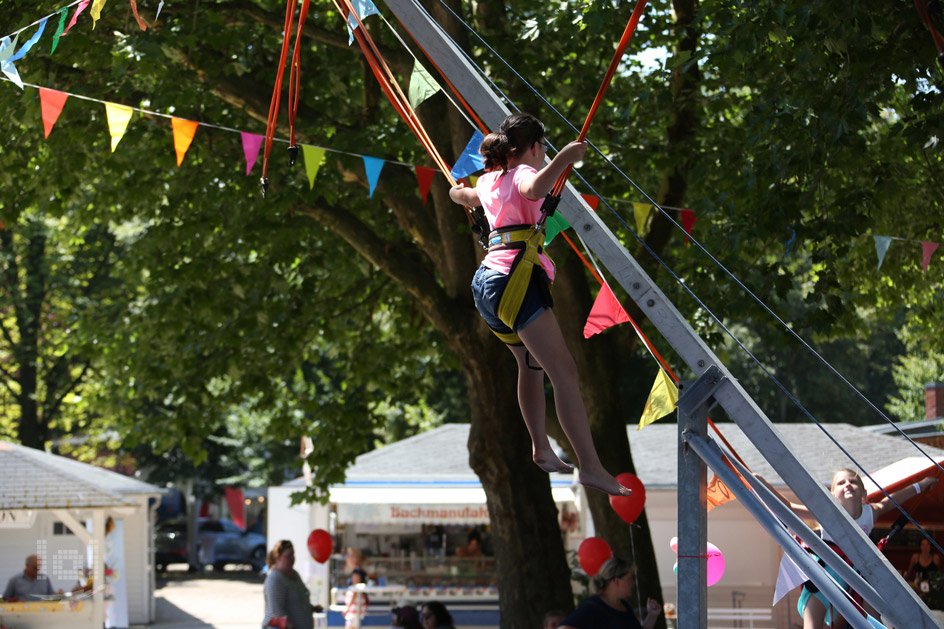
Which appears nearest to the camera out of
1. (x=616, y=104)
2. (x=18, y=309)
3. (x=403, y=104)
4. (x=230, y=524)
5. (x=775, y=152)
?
(x=403, y=104)

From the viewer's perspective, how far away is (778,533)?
260 centimetres

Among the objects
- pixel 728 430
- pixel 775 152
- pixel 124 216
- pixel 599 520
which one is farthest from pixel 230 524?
pixel 775 152

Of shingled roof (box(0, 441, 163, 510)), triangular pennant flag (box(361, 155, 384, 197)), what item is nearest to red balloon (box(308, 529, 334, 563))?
shingled roof (box(0, 441, 163, 510))

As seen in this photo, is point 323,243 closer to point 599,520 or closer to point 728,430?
point 599,520

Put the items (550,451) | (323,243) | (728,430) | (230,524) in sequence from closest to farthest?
(550,451), (323,243), (728,430), (230,524)

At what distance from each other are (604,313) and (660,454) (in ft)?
50.6

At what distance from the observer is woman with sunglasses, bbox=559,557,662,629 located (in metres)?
5.45

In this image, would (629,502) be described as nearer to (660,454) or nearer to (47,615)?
(660,454)

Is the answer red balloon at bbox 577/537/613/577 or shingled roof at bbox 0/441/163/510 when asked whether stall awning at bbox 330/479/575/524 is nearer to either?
shingled roof at bbox 0/441/163/510

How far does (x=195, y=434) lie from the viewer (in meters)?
11.1

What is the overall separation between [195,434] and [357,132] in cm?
395

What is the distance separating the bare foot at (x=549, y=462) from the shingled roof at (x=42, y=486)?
47.1 ft

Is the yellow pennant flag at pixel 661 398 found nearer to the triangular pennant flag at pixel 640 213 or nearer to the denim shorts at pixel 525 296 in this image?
the denim shorts at pixel 525 296

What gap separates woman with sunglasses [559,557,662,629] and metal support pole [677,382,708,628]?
2725 millimetres
